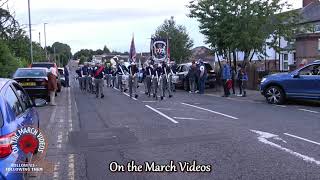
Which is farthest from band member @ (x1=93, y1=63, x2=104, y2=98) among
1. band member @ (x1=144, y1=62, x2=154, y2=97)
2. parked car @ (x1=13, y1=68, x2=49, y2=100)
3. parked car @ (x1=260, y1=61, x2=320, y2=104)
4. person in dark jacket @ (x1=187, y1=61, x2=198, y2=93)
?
parked car @ (x1=260, y1=61, x2=320, y2=104)

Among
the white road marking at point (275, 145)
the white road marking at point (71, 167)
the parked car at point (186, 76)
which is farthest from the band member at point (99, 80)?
the white road marking at point (71, 167)

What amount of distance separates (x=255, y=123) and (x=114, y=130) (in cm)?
353

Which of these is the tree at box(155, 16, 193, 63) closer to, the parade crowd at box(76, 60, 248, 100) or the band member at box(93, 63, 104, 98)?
the parade crowd at box(76, 60, 248, 100)

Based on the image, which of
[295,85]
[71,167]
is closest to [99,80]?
[295,85]

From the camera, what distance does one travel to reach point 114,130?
465 inches

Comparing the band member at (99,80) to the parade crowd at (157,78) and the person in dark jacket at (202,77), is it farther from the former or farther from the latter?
the person in dark jacket at (202,77)

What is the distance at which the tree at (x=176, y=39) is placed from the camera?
67.3 metres

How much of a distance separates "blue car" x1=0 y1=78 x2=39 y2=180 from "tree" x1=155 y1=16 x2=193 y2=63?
194 feet

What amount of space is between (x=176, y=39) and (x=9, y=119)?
63.4 m

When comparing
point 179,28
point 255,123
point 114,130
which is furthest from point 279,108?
point 179,28

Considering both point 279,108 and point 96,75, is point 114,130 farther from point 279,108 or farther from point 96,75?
point 96,75

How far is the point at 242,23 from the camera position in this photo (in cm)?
2738

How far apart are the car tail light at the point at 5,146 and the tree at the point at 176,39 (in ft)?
200

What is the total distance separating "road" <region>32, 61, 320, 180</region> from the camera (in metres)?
7.61
